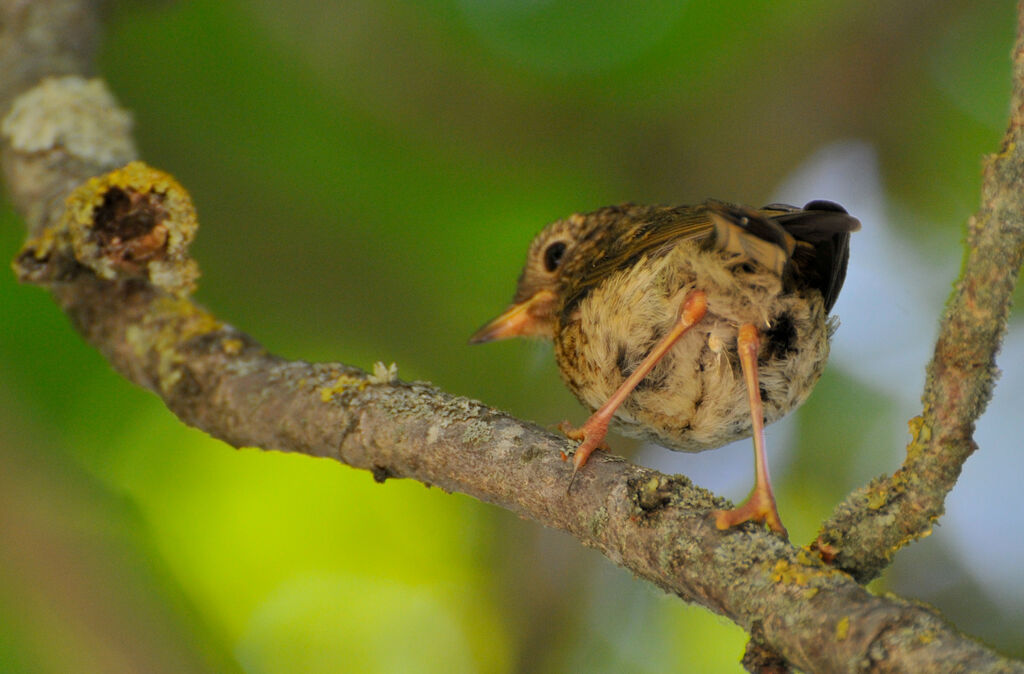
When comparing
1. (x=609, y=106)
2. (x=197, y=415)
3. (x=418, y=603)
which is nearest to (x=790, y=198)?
(x=609, y=106)

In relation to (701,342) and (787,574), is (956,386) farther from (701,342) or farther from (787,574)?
(701,342)

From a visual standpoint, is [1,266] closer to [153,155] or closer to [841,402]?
[153,155]

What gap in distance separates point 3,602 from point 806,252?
267 centimetres

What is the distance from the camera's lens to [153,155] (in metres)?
3.90

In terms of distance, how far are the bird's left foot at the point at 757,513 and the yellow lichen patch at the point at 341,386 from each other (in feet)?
3.23

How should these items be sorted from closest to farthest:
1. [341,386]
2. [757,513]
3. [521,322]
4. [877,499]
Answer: [877,499], [757,513], [341,386], [521,322]

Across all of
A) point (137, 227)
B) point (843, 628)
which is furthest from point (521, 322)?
point (843, 628)

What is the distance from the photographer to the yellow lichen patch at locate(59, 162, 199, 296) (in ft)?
8.19

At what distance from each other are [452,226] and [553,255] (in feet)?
2.43

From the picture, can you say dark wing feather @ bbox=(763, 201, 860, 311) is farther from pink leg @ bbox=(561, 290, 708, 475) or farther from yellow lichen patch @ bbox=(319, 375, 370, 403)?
yellow lichen patch @ bbox=(319, 375, 370, 403)

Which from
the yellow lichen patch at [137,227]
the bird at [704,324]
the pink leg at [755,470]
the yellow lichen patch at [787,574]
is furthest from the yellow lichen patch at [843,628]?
the yellow lichen patch at [137,227]

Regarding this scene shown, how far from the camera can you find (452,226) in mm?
4051

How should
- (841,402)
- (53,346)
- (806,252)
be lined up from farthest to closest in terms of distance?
(841,402) → (53,346) → (806,252)

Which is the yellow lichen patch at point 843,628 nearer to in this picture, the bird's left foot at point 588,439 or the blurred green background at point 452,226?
the bird's left foot at point 588,439
